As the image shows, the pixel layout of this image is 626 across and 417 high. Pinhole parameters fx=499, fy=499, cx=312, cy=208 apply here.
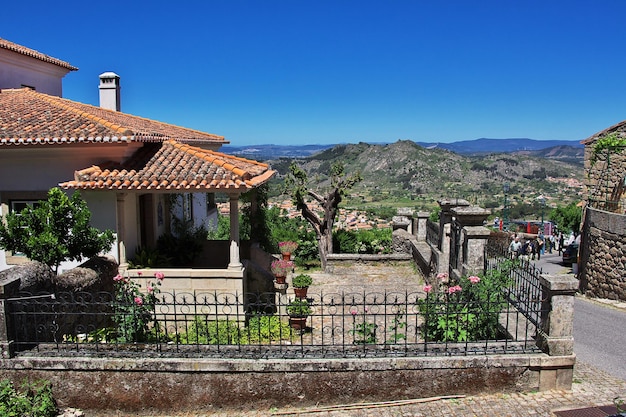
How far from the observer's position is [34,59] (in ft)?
56.7

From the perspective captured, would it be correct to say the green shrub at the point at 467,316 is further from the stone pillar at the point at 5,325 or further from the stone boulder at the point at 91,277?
the stone boulder at the point at 91,277

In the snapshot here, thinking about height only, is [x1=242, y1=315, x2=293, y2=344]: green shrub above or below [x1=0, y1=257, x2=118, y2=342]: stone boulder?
below

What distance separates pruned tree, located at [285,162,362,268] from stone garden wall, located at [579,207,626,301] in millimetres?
9076

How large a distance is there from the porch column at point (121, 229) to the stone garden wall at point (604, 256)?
531 inches

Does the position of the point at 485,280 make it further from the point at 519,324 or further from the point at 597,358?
the point at 597,358

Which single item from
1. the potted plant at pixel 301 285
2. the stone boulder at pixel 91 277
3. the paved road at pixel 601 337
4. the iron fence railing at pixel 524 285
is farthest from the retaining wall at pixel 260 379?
the potted plant at pixel 301 285

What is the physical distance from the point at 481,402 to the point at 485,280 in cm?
202

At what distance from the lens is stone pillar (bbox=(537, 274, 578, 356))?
6.61 m

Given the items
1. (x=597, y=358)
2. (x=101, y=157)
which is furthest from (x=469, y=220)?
(x=101, y=157)

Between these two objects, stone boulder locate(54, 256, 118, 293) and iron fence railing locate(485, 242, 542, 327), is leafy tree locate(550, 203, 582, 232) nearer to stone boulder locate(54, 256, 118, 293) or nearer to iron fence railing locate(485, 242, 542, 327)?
iron fence railing locate(485, 242, 542, 327)

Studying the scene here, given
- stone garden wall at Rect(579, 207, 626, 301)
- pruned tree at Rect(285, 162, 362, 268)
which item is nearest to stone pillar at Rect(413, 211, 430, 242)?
pruned tree at Rect(285, 162, 362, 268)

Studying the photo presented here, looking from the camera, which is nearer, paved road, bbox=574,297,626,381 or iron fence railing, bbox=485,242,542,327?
iron fence railing, bbox=485,242,542,327

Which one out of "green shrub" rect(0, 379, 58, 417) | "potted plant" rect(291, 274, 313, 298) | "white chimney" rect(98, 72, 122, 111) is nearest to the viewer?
"green shrub" rect(0, 379, 58, 417)

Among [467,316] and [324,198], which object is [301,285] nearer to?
[467,316]
